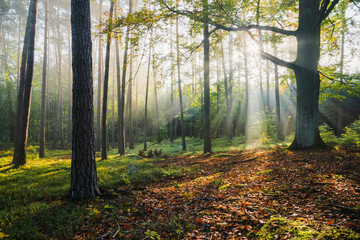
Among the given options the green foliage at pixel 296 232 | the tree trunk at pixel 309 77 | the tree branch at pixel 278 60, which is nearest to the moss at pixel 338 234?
the green foliage at pixel 296 232

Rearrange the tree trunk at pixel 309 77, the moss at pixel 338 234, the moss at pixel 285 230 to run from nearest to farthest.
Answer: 1. the moss at pixel 338 234
2. the moss at pixel 285 230
3. the tree trunk at pixel 309 77

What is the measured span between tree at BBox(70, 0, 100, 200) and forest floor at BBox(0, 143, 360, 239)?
1.58 feet

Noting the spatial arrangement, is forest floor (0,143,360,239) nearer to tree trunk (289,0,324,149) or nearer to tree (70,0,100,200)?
tree (70,0,100,200)

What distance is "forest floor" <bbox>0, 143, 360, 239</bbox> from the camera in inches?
105

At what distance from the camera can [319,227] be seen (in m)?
2.40

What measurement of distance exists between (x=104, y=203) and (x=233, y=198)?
304cm

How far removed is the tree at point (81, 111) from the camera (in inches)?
172

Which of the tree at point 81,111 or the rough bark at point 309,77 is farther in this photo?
the rough bark at point 309,77

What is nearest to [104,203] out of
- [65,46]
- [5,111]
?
[65,46]

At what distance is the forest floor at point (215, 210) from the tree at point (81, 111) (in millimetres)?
480

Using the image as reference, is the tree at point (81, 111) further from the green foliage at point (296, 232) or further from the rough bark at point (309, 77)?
the rough bark at point (309, 77)

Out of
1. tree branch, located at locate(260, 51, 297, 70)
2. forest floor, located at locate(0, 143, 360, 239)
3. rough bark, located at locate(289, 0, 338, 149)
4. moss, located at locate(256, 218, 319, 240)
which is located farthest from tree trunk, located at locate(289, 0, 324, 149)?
moss, located at locate(256, 218, 319, 240)

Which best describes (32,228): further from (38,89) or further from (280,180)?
(38,89)

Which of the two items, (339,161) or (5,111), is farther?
(5,111)
